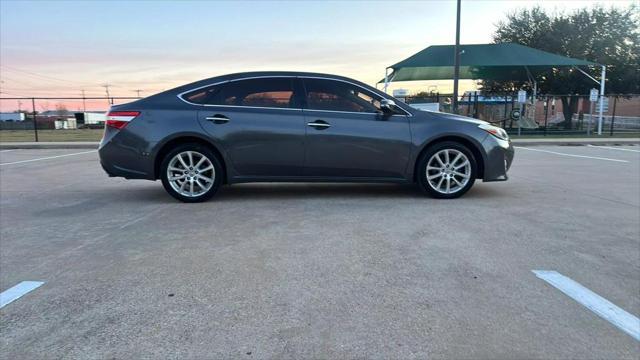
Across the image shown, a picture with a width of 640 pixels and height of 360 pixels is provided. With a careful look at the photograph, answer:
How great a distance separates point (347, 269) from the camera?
3846 millimetres

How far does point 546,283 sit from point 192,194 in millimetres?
4356

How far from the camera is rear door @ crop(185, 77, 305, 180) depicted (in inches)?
246

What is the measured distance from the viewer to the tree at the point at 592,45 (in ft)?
99.2

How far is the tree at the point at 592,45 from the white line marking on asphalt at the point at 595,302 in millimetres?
29225

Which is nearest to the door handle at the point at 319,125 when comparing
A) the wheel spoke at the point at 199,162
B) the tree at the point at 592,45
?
the wheel spoke at the point at 199,162

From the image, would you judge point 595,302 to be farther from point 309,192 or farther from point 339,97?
point 309,192

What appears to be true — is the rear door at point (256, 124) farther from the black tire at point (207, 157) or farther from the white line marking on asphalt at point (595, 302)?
the white line marking on asphalt at point (595, 302)

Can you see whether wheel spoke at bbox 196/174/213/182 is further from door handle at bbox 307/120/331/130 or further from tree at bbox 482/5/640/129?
tree at bbox 482/5/640/129

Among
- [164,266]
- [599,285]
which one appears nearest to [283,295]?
[164,266]

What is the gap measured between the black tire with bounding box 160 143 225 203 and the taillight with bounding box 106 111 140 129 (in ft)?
2.13

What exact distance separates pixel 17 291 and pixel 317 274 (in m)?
2.16

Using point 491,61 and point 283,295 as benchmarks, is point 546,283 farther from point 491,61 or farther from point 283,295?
point 491,61

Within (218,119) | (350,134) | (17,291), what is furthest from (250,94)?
(17,291)

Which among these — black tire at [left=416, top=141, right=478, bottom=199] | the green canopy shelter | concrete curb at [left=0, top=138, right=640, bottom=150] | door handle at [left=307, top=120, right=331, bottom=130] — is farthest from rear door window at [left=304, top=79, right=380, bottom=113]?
the green canopy shelter
